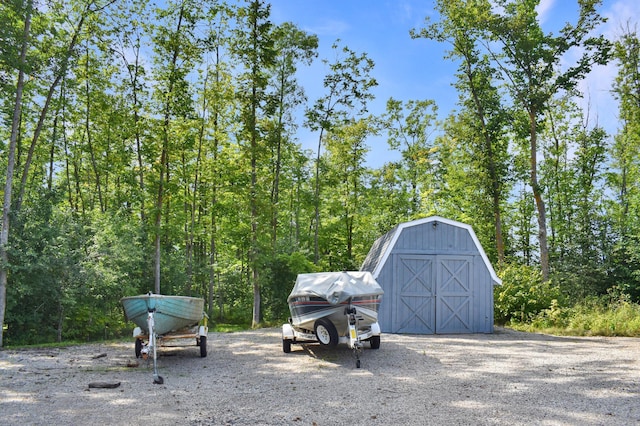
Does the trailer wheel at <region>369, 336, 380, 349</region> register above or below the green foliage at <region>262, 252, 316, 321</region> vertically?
below

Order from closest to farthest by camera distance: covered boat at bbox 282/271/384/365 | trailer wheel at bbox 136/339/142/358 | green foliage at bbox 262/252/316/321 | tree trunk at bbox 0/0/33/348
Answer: covered boat at bbox 282/271/384/365 < trailer wheel at bbox 136/339/142/358 < tree trunk at bbox 0/0/33/348 < green foliage at bbox 262/252/316/321

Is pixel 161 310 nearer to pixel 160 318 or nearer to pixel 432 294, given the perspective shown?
pixel 160 318

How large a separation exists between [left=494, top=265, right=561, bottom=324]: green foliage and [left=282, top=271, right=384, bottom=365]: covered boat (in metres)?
8.86

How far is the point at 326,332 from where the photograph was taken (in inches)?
392

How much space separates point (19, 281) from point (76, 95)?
10.4 metres

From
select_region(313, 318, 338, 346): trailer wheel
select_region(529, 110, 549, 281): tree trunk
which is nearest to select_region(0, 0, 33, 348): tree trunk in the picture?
select_region(313, 318, 338, 346): trailer wheel

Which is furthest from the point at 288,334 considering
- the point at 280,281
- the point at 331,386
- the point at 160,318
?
the point at 280,281

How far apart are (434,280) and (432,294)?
1.52 ft

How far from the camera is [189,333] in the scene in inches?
426

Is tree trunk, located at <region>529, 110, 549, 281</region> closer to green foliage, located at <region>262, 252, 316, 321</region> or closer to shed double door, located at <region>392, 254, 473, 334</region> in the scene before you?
shed double door, located at <region>392, 254, 473, 334</region>

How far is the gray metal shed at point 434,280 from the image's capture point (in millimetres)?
15594

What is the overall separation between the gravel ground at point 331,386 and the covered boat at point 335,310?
19.8 inches

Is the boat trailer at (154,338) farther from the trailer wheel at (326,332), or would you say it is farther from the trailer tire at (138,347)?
the trailer wheel at (326,332)

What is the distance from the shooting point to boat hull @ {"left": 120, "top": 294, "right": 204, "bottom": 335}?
9.55 metres
